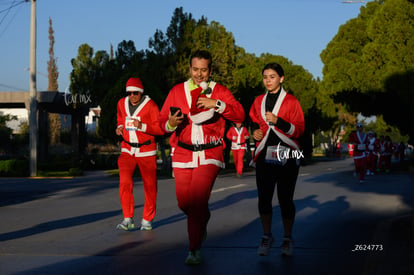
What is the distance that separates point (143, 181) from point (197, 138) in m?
2.71

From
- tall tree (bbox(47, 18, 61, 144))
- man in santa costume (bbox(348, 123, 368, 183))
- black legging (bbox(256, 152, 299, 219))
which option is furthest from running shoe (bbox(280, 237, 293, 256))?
tall tree (bbox(47, 18, 61, 144))

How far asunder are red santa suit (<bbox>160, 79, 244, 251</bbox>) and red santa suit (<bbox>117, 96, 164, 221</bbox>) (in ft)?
7.91

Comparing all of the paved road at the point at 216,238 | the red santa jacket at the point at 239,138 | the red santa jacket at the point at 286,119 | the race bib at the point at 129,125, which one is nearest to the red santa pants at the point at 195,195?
the paved road at the point at 216,238

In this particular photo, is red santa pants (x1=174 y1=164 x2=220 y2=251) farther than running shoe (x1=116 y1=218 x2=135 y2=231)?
No

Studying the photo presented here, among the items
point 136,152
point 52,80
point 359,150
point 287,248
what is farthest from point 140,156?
point 52,80

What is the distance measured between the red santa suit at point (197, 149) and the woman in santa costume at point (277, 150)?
0.56 metres

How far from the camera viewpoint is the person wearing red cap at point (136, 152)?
9359 mm

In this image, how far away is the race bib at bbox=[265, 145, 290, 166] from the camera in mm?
7273

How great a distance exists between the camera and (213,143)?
22.6ft

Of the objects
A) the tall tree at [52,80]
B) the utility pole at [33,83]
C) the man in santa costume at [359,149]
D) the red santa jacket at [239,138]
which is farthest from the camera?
the tall tree at [52,80]

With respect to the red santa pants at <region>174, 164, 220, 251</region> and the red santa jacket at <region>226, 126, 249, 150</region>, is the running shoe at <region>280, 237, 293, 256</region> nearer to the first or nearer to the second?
the red santa pants at <region>174, 164, 220, 251</region>

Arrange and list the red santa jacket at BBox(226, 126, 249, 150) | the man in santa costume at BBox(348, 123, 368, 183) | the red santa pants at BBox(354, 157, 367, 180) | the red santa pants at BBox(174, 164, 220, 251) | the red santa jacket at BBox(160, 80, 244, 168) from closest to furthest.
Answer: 1. the red santa pants at BBox(174, 164, 220, 251)
2. the red santa jacket at BBox(160, 80, 244, 168)
3. the red santa pants at BBox(354, 157, 367, 180)
4. the man in santa costume at BBox(348, 123, 368, 183)
5. the red santa jacket at BBox(226, 126, 249, 150)

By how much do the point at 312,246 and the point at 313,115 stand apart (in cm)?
5882

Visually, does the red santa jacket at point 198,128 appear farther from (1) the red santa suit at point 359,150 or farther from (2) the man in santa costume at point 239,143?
(2) the man in santa costume at point 239,143
